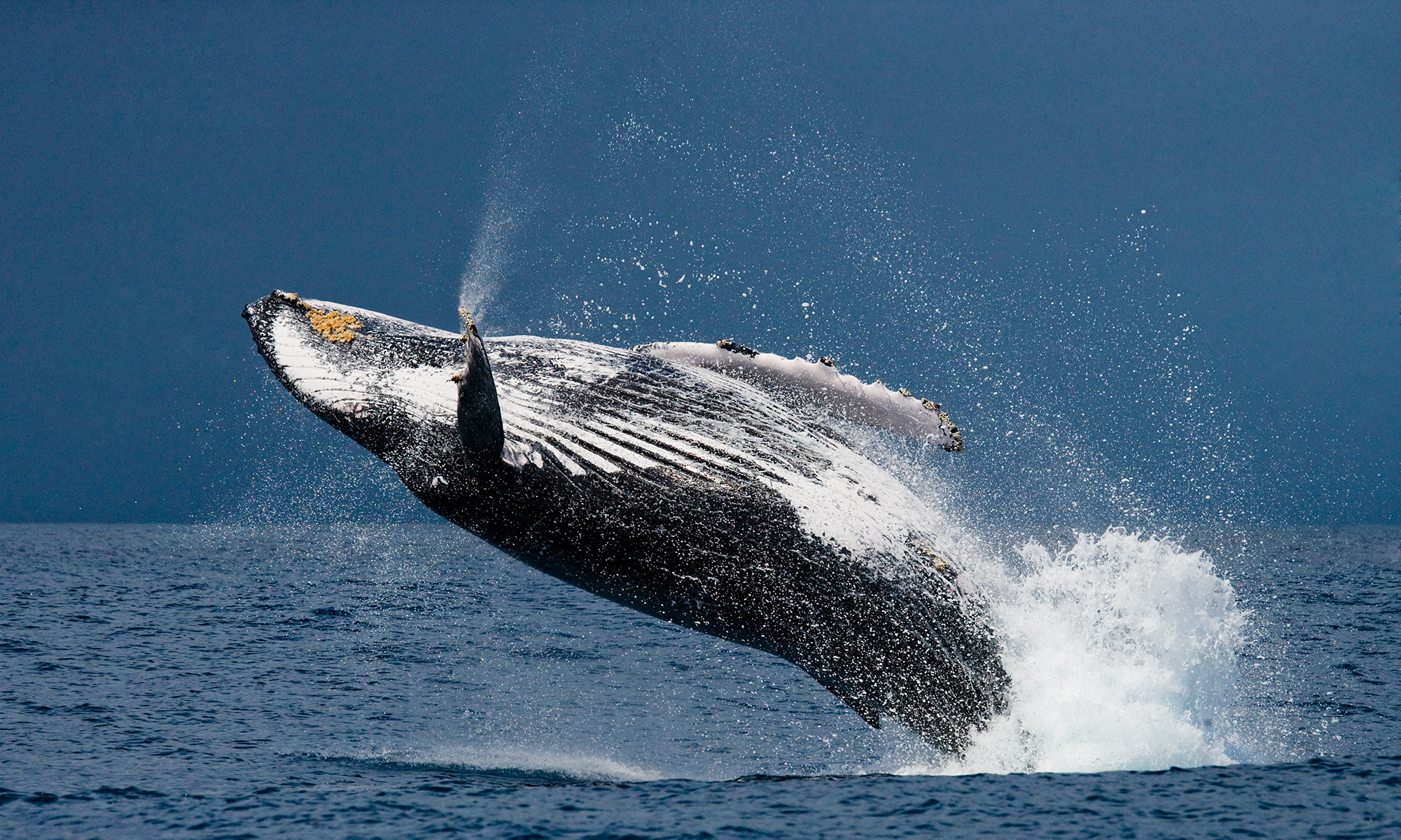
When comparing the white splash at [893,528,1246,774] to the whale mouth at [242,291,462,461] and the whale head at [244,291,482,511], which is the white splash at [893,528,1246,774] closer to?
the whale head at [244,291,482,511]

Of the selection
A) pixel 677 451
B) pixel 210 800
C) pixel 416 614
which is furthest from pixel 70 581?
pixel 677 451

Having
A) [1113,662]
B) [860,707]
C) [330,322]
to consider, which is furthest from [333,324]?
[1113,662]

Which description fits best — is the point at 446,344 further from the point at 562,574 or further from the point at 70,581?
the point at 70,581

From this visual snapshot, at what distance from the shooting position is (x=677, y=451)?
8.28 m

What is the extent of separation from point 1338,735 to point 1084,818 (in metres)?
6.76

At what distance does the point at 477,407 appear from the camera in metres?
7.22

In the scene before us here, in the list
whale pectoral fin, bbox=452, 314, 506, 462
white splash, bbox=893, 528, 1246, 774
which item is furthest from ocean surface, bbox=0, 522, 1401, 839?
whale pectoral fin, bbox=452, 314, 506, 462

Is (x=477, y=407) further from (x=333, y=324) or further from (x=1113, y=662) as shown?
(x=1113, y=662)

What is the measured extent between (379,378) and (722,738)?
6893mm

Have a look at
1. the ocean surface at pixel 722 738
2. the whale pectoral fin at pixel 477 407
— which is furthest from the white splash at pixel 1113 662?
the whale pectoral fin at pixel 477 407

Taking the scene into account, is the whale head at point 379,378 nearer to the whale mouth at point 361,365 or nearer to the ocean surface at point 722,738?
the whale mouth at point 361,365

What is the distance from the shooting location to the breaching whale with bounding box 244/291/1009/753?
8.14 metres

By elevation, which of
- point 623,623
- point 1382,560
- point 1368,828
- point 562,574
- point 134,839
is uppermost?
point 1382,560

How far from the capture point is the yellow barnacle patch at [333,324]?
9180 millimetres
